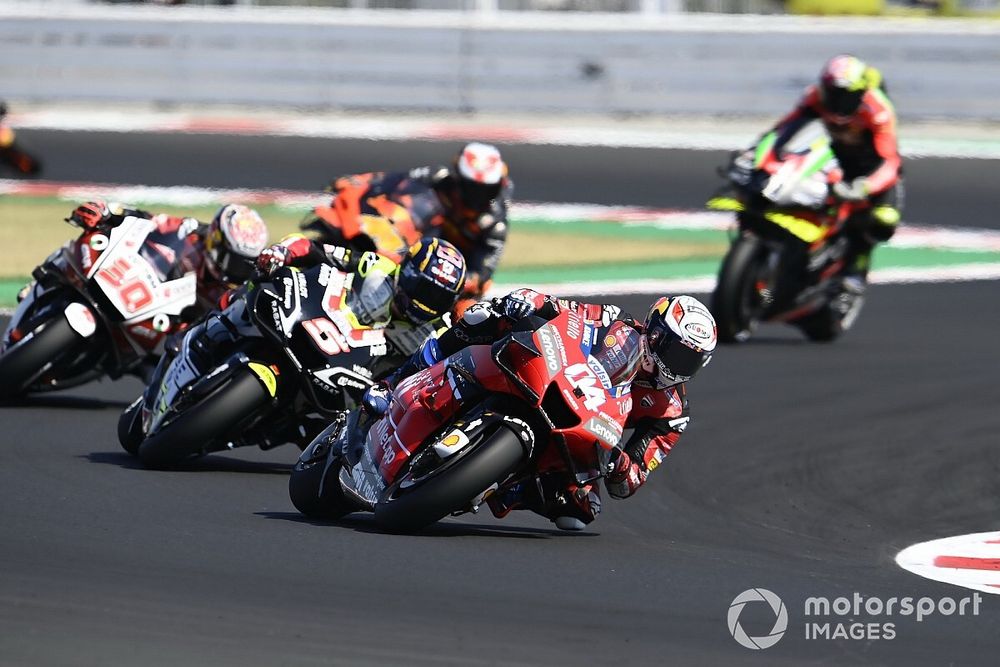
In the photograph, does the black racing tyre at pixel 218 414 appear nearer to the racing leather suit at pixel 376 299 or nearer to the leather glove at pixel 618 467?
the racing leather suit at pixel 376 299

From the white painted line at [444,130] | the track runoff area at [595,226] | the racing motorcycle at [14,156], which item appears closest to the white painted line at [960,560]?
the track runoff area at [595,226]

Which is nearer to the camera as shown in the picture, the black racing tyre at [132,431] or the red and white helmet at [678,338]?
the red and white helmet at [678,338]

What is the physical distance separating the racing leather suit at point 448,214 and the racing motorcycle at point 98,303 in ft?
7.15

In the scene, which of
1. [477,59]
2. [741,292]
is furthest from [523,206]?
[741,292]

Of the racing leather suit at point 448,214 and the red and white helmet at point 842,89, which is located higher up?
the red and white helmet at point 842,89

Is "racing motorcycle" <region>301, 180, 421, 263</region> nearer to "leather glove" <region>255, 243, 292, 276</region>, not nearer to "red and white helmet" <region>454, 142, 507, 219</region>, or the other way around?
"red and white helmet" <region>454, 142, 507, 219</region>

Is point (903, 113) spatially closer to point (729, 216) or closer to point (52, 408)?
point (729, 216)

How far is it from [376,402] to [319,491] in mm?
495

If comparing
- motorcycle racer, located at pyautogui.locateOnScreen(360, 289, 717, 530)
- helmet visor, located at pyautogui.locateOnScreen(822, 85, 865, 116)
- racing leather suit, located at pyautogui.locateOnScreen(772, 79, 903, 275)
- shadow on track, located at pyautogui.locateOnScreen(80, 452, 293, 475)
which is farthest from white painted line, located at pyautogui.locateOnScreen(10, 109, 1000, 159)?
motorcycle racer, located at pyautogui.locateOnScreen(360, 289, 717, 530)

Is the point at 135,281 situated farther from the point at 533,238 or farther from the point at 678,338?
the point at 533,238

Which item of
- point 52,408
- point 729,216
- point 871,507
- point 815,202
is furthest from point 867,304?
point 52,408

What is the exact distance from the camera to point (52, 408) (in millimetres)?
9734

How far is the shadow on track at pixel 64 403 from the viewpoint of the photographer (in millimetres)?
9664

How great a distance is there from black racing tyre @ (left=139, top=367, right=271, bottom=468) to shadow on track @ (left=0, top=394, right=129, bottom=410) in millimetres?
1946
